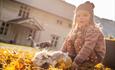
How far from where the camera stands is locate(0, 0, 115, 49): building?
27.1 metres

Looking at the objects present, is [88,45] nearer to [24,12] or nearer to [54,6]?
[24,12]

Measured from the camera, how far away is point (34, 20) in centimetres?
2889

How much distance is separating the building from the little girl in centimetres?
2175

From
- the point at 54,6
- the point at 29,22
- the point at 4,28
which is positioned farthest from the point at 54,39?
the point at 4,28

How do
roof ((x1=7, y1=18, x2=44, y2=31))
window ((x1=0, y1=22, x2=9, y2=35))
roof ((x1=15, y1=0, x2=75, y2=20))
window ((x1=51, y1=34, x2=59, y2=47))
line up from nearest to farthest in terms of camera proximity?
window ((x1=0, y1=22, x2=9, y2=35)) → roof ((x1=7, y1=18, x2=44, y2=31)) → roof ((x1=15, y1=0, x2=75, y2=20)) → window ((x1=51, y1=34, x2=59, y2=47))

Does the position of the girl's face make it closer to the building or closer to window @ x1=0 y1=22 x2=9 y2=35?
the building

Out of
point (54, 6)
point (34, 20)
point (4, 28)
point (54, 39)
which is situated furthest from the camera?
point (54, 39)

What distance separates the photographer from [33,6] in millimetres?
28984

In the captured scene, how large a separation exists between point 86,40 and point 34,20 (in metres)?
25.2

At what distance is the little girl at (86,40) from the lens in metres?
3.92

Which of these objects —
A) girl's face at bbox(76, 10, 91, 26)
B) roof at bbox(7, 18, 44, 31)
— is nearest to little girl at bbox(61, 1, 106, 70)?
girl's face at bbox(76, 10, 91, 26)

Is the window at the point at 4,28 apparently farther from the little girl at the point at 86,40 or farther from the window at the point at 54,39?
the little girl at the point at 86,40

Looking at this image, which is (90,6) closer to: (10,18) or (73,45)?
(73,45)

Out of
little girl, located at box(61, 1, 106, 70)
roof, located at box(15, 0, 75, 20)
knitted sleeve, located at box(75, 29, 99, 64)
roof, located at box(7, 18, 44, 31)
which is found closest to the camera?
knitted sleeve, located at box(75, 29, 99, 64)
